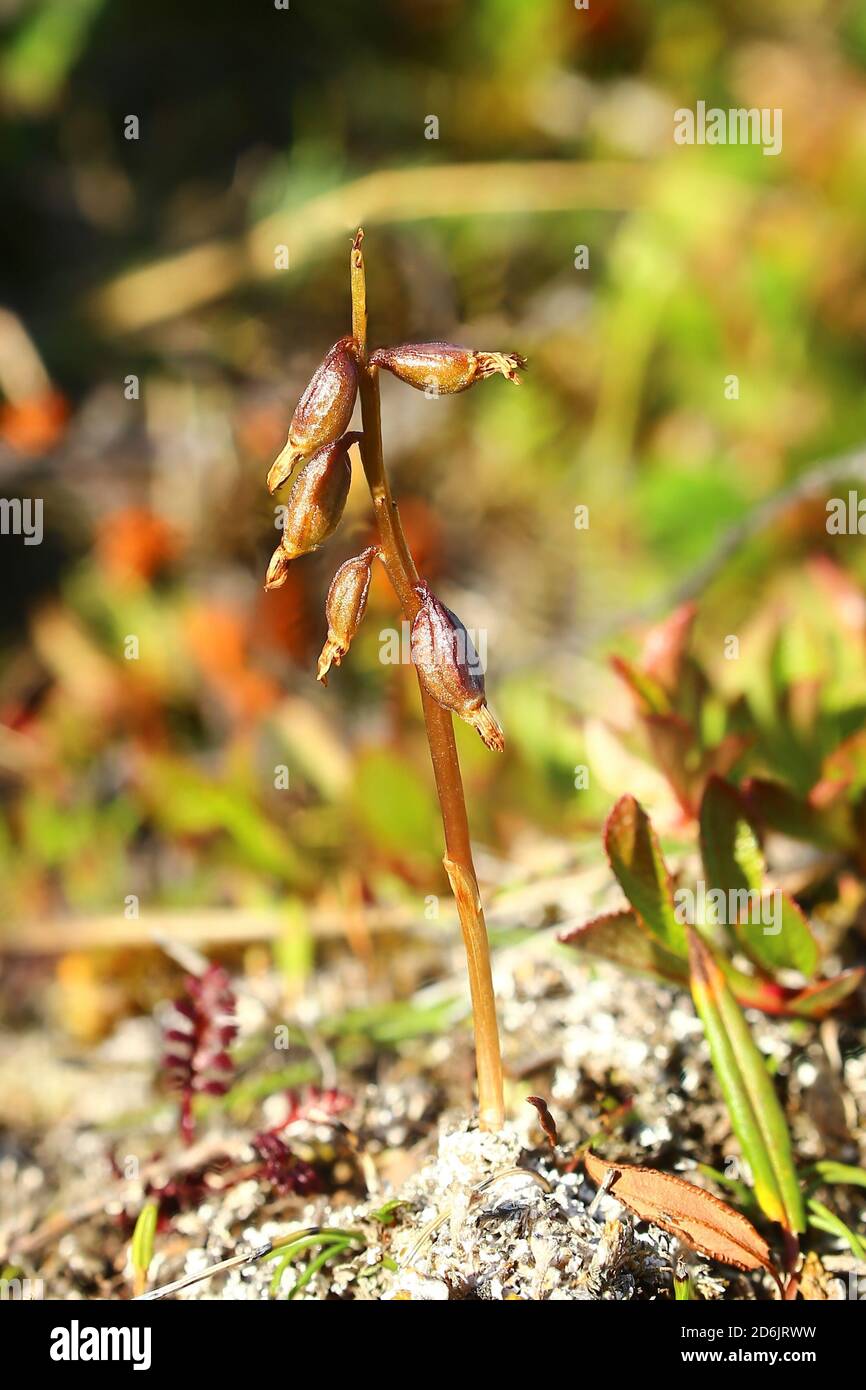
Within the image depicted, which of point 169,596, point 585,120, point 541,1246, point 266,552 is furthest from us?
point 585,120

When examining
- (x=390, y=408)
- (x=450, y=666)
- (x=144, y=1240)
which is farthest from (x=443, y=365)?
(x=390, y=408)

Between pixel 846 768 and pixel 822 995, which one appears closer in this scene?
pixel 822 995

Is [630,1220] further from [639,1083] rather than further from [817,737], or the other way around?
[817,737]

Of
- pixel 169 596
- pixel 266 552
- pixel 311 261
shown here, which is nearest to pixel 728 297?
pixel 311 261

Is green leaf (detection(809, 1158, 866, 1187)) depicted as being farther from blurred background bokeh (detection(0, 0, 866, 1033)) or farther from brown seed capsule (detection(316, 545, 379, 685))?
brown seed capsule (detection(316, 545, 379, 685))

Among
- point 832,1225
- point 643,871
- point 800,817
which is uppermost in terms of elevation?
point 800,817

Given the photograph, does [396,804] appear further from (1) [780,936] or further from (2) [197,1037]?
(1) [780,936]

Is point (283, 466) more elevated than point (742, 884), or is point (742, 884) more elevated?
point (283, 466)
